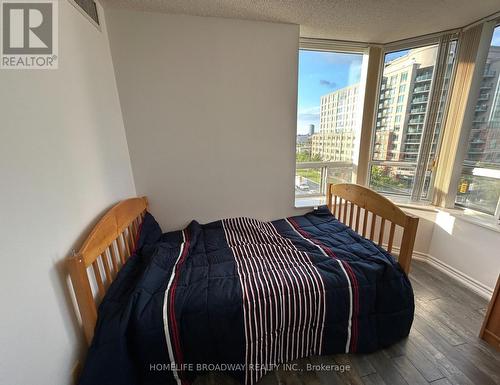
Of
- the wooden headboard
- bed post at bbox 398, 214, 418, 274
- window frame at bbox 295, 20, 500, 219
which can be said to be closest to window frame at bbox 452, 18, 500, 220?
window frame at bbox 295, 20, 500, 219

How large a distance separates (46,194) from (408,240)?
6.21 feet

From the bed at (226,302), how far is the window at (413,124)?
106 cm

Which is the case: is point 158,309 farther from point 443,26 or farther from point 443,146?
point 443,26

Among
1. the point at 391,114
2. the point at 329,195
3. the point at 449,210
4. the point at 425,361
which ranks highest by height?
the point at 391,114

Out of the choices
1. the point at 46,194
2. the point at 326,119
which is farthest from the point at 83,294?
the point at 326,119

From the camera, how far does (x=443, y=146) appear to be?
6.95 ft

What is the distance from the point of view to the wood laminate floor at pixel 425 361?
3.96 feet

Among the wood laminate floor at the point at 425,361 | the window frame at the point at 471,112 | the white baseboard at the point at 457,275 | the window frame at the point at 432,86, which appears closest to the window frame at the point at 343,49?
the window frame at the point at 432,86

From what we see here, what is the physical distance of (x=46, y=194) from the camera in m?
0.91

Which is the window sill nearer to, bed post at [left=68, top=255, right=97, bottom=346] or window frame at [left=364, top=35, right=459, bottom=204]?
window frame at [left=364, top=35, right=459, bottom=204]

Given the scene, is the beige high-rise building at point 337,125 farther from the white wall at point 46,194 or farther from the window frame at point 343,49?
the white wall at point 46,194

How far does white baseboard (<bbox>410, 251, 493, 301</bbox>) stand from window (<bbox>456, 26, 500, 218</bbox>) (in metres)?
0.58

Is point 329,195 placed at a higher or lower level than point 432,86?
lower

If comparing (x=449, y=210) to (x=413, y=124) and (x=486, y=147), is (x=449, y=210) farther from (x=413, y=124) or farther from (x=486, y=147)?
(x=413, y=124)
